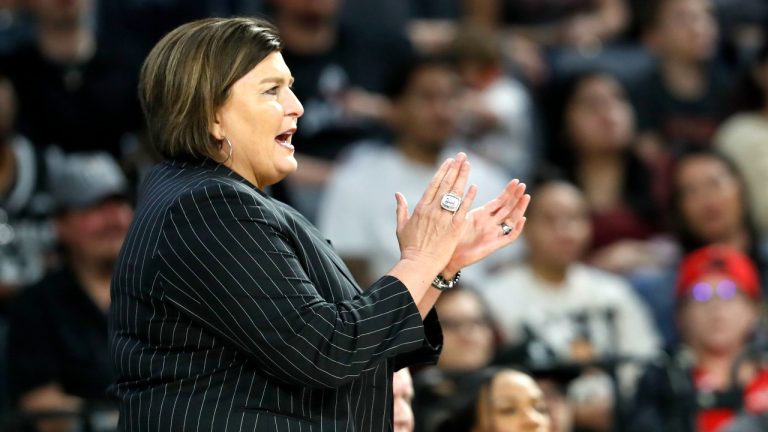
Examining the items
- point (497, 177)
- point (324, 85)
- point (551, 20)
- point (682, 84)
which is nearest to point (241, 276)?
point (497, 177)

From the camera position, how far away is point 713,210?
6305 mm

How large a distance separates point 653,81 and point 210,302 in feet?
18.1

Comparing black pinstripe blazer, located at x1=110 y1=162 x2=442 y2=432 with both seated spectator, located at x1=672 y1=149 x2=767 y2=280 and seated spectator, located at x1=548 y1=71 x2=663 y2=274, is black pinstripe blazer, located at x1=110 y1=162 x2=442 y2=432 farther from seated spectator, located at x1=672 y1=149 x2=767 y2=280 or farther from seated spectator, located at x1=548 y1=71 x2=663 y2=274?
seated spectator, located at x1=548 y1=71 x2=663 y2=274

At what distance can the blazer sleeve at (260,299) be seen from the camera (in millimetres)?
2412

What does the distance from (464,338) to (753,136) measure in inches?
103

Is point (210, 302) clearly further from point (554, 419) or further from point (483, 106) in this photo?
point (483, 106)

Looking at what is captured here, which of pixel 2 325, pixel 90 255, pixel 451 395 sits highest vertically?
pixel 451 395

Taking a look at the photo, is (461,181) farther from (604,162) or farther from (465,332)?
(604,162)

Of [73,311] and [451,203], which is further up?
[451,203]

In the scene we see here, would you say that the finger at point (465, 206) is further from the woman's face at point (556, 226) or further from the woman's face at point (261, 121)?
the woman's face at point (556, 226)

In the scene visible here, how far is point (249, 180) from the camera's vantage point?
8.68ft

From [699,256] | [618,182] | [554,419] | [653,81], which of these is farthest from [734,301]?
[653,81]

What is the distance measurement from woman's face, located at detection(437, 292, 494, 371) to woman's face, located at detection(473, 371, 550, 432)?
1.36 m

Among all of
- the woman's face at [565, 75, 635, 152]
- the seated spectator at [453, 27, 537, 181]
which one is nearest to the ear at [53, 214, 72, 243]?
the seated spectator at [453, 27, 537, 181]
